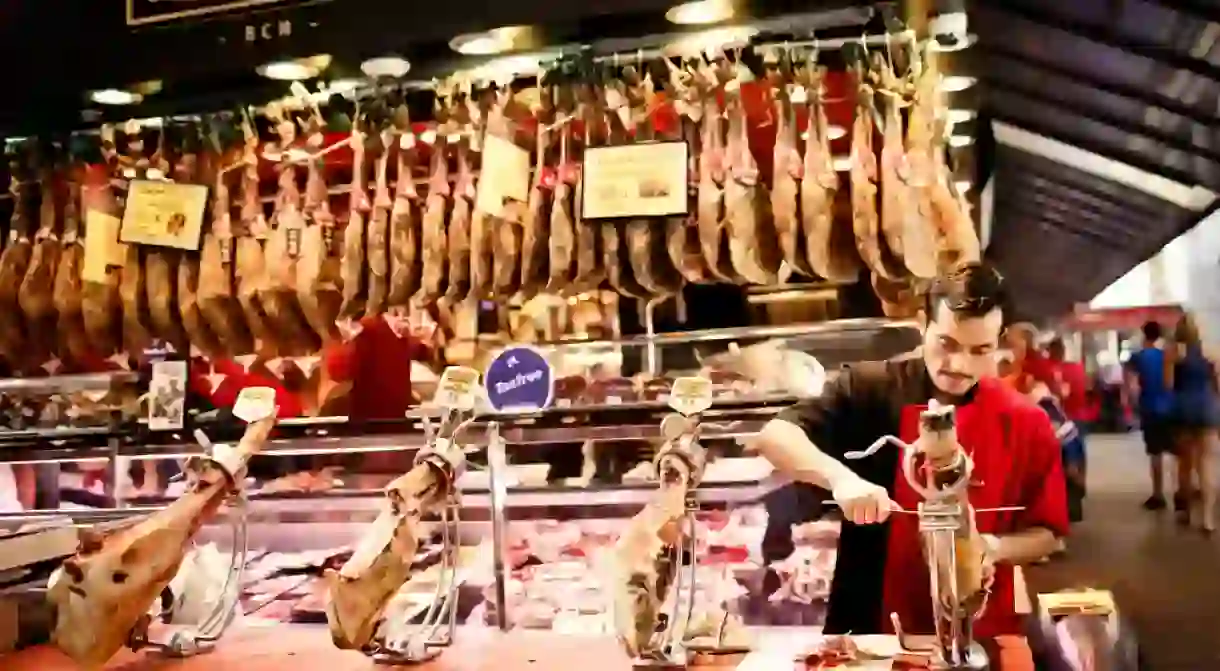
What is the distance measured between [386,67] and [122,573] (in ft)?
4.24

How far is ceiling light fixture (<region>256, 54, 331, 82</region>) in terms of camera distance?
2.62 metres

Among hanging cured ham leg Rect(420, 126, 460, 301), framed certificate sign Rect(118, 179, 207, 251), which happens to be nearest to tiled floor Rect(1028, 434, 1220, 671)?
hanging cured ham leg Rect(420, 126, 460, 301)

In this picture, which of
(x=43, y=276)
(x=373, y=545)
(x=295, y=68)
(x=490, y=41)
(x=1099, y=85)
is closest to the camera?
(x=373, y=545)

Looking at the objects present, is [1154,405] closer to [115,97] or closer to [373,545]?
[373,545]

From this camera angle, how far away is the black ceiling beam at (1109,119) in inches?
83.4

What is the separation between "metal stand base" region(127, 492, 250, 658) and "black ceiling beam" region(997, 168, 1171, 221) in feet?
5.59

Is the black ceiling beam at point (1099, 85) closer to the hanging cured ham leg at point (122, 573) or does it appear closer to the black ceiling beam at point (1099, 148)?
the black ceiling beam at point (1099, 148)

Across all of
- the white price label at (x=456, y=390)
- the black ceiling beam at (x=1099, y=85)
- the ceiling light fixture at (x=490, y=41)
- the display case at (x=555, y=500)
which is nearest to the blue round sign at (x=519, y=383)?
the display case at (x=555, y=500)

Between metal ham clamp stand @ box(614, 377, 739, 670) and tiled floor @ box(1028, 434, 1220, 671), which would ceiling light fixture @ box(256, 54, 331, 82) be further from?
tiled floor @ box(1028, 434, 1220, 671)

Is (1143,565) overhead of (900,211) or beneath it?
beneath

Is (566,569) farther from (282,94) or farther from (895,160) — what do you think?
(282,94)

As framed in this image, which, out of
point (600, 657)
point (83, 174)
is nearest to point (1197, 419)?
point (600, 657)

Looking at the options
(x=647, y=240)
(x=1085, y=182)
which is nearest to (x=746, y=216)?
(x=647, y=240)

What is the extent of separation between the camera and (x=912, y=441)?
7.30ft
